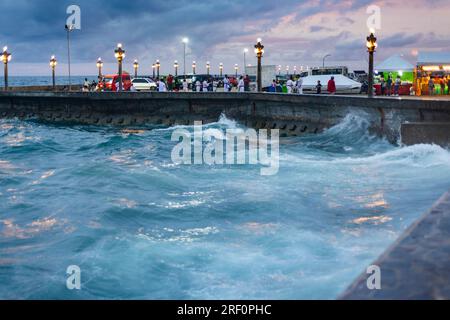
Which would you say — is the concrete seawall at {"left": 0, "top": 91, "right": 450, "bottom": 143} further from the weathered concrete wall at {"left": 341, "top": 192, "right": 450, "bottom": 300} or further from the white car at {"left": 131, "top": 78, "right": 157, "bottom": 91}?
the weathered concrete wall at {"left": 341, "top": 192, "right": 450, "bottom": 300}

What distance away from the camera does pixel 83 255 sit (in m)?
10.2

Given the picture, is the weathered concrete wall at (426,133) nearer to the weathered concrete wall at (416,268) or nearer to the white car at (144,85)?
the weathered concrete wall at (416,268)

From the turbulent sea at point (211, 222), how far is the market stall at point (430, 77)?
1473 centimetres

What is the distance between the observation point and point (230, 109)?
113 feet

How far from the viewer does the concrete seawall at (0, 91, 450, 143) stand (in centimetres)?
2386

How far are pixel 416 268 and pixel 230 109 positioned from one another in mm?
29504

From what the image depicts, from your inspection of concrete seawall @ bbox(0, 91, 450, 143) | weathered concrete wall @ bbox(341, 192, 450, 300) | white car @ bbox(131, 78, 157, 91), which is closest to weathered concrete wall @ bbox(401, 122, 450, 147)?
concrete seawall @ bbox(0, 91, 450, 143)

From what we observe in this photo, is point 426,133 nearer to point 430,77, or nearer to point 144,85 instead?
point 430,77

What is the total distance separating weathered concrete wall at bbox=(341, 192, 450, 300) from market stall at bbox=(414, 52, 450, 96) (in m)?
31.8

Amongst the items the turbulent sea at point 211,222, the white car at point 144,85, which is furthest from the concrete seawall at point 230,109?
the white car at point 144,85

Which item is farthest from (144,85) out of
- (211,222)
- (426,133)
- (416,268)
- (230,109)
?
(416,268)

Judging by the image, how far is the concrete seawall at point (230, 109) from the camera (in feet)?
78.3
